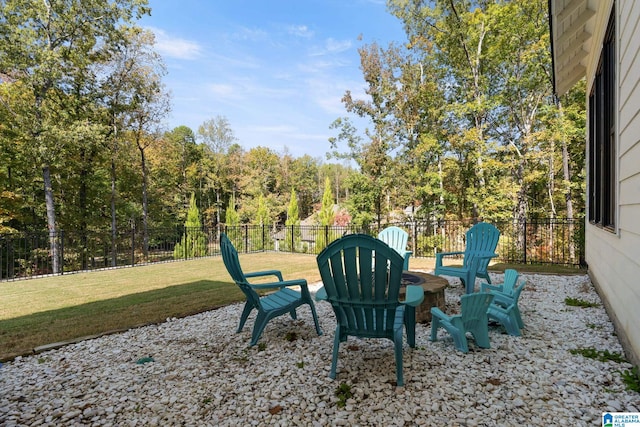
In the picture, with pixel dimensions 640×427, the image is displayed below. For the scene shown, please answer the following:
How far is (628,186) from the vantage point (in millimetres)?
2363

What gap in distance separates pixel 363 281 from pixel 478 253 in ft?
11.1

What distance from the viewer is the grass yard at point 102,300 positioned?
132 inches

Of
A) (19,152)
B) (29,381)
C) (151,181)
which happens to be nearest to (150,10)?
(19,152)

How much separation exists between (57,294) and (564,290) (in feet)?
25.9

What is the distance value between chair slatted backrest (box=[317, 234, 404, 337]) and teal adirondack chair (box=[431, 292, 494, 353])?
29.1 inches

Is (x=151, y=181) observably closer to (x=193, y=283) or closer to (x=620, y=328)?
(x=193, y=283)

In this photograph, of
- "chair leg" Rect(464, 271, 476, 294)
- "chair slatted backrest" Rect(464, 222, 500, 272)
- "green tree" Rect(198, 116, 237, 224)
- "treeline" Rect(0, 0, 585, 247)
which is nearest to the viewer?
"chair leg" Rect(464, 271, 476, 294)

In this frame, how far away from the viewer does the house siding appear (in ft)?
6.83

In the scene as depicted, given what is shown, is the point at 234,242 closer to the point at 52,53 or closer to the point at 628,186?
the point at 52,53

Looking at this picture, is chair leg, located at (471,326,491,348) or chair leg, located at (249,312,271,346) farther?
chair leg, located at (249,312,271,346)

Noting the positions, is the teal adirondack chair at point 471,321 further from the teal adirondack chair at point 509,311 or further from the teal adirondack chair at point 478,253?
the teal adirondack chair at point 478,253

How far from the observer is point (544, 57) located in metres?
10.9

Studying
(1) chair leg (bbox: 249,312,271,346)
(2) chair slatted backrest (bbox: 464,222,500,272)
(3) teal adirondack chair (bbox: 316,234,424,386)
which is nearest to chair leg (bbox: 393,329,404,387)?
(3) teal adirondack chair (bbox: 316,234,424,386)

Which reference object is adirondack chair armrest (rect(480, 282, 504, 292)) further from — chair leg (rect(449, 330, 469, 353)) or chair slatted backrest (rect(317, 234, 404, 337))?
chair slatted backrest (rect(317, 234, 404, 337))
